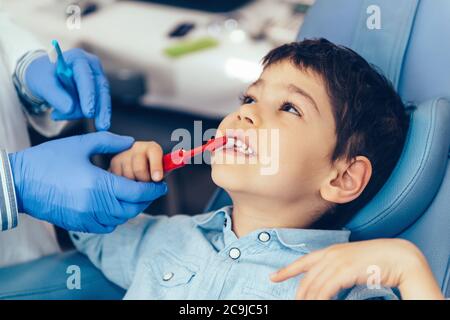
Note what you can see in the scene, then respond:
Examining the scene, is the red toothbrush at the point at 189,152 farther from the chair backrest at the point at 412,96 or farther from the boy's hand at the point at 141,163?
the chair backrest at the point at 412,96

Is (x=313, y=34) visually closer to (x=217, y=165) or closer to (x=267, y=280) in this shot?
(x=217, y=165)

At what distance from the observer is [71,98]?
87cm

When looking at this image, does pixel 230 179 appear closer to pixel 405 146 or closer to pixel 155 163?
pixel 155 163

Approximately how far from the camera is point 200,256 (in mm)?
781

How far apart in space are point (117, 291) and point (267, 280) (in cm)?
24

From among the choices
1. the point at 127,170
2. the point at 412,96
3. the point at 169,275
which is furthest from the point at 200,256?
the point at 412,96

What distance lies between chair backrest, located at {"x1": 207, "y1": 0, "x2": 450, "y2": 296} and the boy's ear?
32 mm

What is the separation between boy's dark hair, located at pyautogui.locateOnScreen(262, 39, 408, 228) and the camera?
2.48 feet

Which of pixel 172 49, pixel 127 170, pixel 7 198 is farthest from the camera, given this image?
pixel 172 49

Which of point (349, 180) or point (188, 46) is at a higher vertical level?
→ point (188, 46)

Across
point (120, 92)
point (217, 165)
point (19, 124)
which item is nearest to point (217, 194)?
point (217, 165)

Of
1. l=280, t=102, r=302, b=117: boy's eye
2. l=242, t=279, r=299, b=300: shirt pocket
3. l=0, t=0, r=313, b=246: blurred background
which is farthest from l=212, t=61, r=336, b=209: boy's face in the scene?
l=0, t=0, r=313, b=246: blurred background

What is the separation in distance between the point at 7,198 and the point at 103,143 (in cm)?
14
